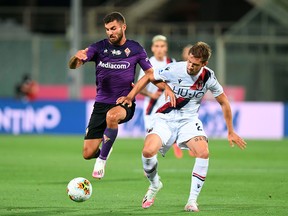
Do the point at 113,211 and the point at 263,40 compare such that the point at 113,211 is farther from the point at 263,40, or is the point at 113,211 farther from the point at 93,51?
the point at 263,40

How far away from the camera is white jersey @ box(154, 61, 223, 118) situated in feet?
37.1

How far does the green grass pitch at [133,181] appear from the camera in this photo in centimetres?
1118

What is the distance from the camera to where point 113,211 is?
1080 cm

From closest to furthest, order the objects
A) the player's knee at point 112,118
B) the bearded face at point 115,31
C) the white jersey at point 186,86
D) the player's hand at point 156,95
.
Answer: the white jersey at point 186,86
the bearded face at point 115,31
the player's knee at point 112,118
the player's hand at point 156,95

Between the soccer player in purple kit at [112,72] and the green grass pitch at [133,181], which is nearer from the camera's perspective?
the green grass pitch at [133,181]

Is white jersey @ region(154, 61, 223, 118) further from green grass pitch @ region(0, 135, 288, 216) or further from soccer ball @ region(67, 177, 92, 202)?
soccer ball @ region(67, 177, 92, 202)

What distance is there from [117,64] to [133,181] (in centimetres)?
261

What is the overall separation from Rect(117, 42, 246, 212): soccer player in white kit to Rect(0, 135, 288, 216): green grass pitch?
43 cm

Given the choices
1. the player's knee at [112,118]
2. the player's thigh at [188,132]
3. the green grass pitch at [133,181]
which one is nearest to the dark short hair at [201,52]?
the player's thigh at [188,132]

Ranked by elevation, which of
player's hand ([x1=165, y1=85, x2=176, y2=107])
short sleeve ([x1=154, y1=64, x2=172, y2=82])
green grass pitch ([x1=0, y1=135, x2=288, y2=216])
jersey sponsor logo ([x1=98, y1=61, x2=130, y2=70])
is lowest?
green grass pitch ([x1=0, y1=135, x2=288, y2=216])

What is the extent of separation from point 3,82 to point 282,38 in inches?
431

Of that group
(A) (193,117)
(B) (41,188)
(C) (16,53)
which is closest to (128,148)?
(B) (41,188)

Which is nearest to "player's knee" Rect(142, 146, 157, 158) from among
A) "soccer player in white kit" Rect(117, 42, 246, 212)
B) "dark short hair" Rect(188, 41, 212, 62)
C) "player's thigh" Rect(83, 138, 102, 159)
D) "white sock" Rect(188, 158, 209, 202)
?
"soccer player in white kit" Rect(117, 42, 246, 212)

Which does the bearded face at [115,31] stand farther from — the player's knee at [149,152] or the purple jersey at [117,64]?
the player's knee at [149,152]
